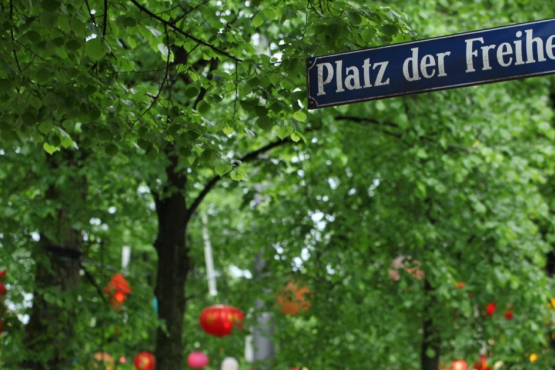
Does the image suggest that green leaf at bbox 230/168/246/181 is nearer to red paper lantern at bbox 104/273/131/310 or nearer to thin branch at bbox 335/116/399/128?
red paper lantern at bbox 104/273/131/310

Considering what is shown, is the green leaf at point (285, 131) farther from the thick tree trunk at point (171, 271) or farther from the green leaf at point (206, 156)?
the thick tree trunk at point (171, 271)

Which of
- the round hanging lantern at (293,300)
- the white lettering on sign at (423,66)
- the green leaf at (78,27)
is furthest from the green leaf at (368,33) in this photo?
the round hanging lantern at (293,300)

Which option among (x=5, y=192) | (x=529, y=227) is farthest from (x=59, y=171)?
(x=529, y=227)

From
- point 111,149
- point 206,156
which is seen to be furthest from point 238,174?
point 111,149

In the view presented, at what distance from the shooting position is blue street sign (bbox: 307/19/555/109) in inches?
158

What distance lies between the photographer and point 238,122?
19.9 ft

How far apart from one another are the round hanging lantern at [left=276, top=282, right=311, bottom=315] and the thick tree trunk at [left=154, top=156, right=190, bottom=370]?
1492mm

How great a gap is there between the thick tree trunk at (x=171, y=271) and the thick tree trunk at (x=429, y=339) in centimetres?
315

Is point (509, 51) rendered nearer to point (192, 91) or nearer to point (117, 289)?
point (192, 91)

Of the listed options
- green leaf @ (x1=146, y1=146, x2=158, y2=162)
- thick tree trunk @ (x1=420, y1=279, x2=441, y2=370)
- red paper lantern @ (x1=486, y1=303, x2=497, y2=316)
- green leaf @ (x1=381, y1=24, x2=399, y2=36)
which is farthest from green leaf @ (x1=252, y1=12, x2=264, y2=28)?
red paper lantern @ (x1=486, y1=303, x2=497, y2=316)

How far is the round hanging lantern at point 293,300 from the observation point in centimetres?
1213

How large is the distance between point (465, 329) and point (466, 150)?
3.25 metres

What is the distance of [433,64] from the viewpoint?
4.23 meters

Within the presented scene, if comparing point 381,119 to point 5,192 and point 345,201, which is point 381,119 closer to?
point 345,201
